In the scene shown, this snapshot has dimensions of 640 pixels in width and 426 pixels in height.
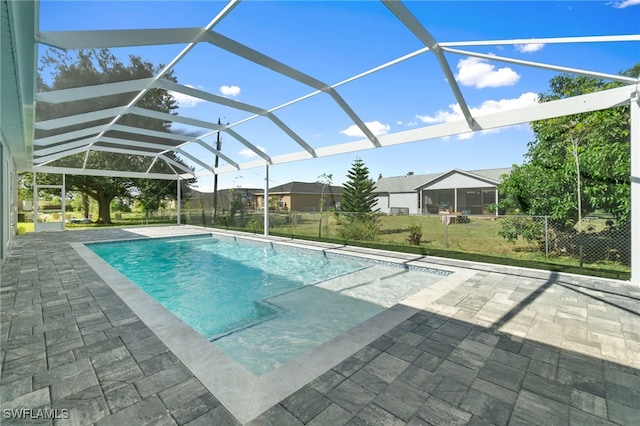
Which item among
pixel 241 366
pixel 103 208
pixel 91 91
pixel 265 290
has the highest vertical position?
pixel 91 91

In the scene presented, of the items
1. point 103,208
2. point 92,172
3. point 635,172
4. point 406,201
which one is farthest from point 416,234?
point 103,208

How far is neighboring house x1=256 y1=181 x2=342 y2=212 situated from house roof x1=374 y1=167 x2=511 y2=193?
4.76 metres

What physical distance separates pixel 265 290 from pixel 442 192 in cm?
2252

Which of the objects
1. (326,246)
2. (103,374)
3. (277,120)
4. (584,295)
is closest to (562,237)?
(584,295)

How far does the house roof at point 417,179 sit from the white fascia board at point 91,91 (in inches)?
683

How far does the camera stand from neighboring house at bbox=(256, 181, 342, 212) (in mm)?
29188

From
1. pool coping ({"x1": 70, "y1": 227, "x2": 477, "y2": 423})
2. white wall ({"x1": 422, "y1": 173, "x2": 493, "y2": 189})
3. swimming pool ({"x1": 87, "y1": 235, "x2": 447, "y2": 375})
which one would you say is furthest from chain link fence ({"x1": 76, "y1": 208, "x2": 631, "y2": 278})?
white wall ({"x1": 422, "y1": 173, "x2": 493, "y2": 189})

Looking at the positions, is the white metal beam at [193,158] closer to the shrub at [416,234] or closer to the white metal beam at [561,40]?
the shrub at [416,234]

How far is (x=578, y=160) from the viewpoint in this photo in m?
6.27

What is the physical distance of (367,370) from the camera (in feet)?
7.66

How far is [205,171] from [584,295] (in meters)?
13.2

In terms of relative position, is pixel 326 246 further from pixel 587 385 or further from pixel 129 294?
pixel 587 385

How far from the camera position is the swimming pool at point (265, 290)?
147 inches

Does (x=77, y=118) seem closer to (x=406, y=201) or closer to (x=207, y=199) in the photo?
(x=207, y=199)
